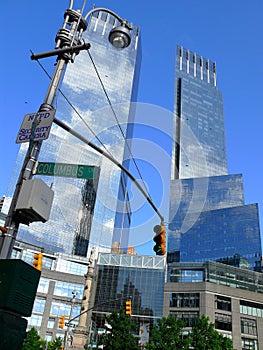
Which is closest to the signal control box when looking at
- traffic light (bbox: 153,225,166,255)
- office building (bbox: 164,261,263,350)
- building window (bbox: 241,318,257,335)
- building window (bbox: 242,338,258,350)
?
traffic light (bbox: 153,225,166,255)

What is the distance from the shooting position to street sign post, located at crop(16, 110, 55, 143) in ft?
23.2

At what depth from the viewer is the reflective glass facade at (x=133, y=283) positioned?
74706 millimetres

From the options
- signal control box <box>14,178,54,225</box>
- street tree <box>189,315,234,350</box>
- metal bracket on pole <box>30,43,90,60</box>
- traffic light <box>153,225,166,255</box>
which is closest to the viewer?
signal control box <box>14,178,54,225</box>

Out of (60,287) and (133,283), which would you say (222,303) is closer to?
(133,283)

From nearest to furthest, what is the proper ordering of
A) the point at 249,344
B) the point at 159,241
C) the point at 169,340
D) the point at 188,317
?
the point at 159,241 → the point at 169,340 → the point at 188,317 → the point at 249,344

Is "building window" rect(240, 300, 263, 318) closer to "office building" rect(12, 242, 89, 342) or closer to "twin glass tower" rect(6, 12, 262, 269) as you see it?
"office building" rect(12, 242, 89, 342)

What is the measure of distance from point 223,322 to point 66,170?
252 feet

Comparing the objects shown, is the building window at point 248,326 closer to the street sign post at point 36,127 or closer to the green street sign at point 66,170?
Result: the green street sign at point 66,170

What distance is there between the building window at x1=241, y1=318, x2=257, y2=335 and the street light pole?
79142 mm

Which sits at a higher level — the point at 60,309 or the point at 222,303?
the point at 222,303

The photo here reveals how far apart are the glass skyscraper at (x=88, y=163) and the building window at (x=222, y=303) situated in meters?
46.0

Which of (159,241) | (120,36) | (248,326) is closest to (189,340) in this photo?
(159,241)

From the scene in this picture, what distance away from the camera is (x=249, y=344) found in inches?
2899

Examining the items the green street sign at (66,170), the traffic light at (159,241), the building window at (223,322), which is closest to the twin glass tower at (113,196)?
the building window at (223,322)
